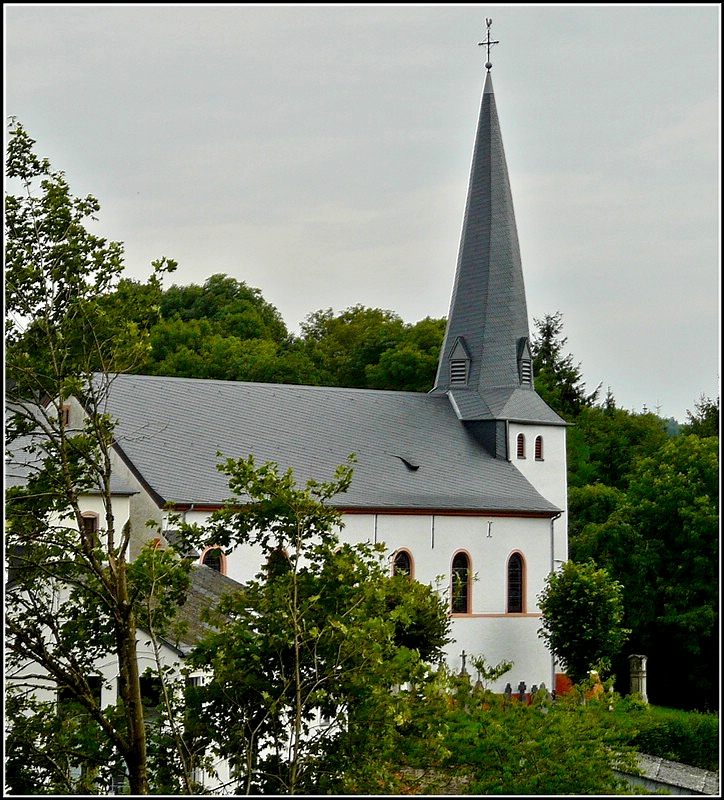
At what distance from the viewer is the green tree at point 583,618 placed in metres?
31.5

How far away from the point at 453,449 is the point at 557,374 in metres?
24.3

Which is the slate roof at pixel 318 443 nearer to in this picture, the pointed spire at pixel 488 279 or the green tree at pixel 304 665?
the pointed spire at pixel 488 279

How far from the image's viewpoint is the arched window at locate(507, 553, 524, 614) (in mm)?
35125

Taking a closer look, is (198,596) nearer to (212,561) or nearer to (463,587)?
(212,561)

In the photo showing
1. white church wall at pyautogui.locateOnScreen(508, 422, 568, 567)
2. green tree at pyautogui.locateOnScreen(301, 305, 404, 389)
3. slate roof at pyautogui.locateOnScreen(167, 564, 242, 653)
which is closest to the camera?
slate roof at pyautogui.locateOnScreen(167, 564, 242, 653)

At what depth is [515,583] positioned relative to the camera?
116ft

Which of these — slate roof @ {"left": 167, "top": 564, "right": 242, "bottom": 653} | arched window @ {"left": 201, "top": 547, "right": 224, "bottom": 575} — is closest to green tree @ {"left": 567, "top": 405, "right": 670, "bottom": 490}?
arched window @ {"left": 201, "top": 547, "right": 224, "bottom": 575}

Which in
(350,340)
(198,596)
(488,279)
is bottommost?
(198,596)

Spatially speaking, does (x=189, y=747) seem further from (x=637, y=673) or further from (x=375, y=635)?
(x=637, y=673)

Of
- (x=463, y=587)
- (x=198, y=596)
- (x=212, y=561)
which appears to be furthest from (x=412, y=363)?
(x=198, y=596)

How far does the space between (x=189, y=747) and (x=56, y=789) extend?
1.02 meters

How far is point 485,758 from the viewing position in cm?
1358

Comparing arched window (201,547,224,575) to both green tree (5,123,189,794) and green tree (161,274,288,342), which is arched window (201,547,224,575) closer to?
green tree (5,123,189,794)

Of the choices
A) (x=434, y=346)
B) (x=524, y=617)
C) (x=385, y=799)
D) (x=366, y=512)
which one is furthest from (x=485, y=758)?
(x=434, y=346)
